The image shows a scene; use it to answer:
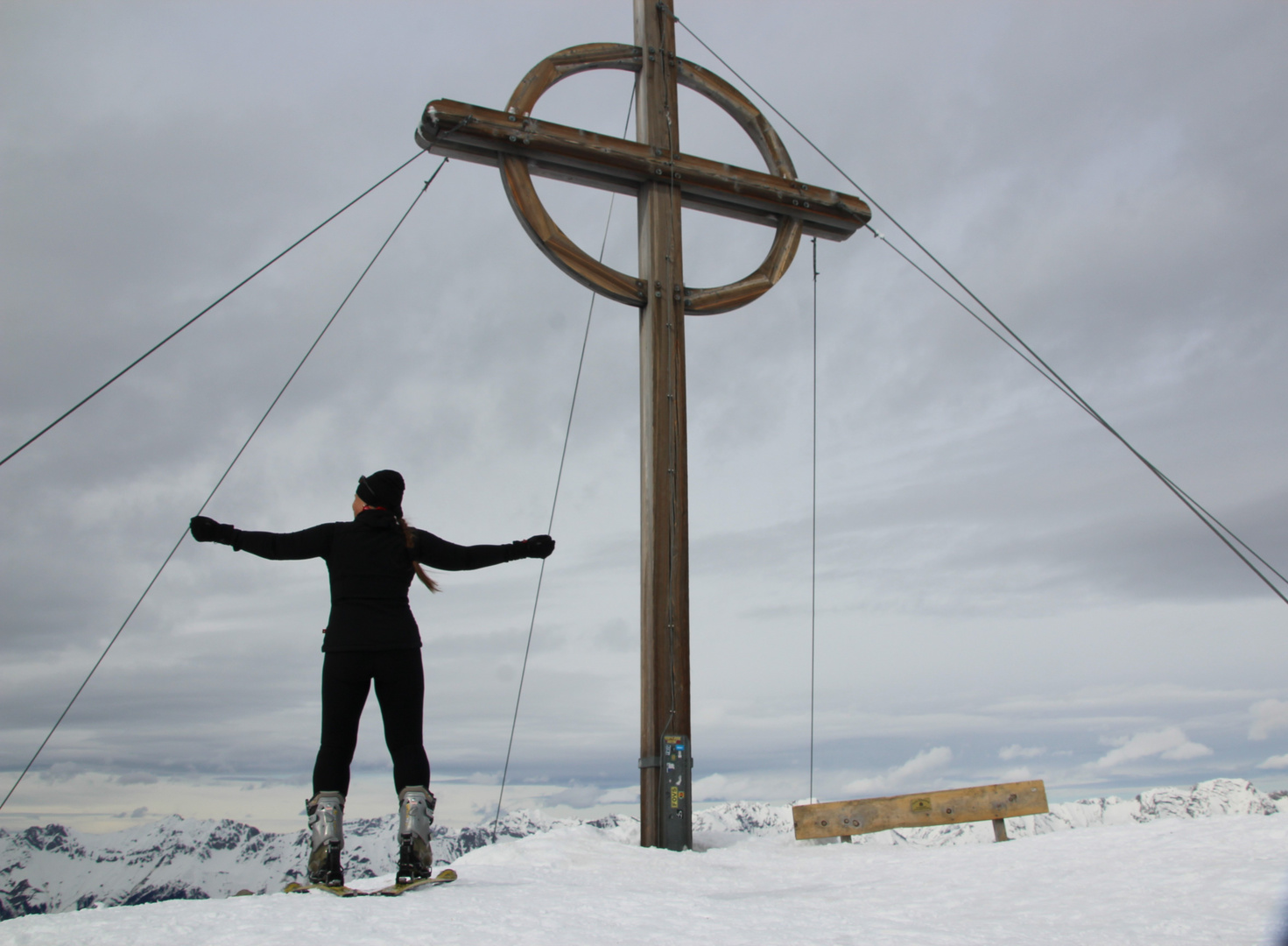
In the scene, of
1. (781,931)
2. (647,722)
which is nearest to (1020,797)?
(647,722)

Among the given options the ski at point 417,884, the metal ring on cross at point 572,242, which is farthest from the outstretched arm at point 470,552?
the metal ring on cross at point 572,242

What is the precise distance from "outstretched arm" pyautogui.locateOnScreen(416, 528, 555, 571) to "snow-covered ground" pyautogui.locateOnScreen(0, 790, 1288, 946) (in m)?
1.43

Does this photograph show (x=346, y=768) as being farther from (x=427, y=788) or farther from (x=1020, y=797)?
(x=1020, y=797)

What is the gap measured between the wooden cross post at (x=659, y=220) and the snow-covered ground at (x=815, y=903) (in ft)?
3.78

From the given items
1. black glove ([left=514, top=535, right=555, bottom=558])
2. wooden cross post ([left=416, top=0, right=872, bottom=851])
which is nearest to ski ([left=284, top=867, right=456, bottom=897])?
black glove ([left=514, top=535, right=555, bottom=558])

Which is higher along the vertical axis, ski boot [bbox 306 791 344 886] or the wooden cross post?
the wooden cross post

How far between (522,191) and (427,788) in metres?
4.36

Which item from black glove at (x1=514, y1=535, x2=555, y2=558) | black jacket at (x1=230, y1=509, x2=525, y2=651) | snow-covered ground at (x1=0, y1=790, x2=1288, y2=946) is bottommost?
snow-covered ground at (x1=0, y1=790, x2=1288, y2=946)

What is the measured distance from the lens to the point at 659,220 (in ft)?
23.0

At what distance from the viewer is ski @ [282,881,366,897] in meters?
3.57

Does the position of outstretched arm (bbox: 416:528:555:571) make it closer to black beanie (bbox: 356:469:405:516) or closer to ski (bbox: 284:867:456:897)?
black beanie (bbox: 356:469:405:516)

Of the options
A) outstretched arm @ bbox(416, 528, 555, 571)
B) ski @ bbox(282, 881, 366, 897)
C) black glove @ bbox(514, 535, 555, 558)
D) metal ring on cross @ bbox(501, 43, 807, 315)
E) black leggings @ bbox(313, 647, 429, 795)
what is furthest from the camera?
metal ring on cross @ bbox(501, 43, 807, 315)

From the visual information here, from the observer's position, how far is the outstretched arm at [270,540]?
13.5 feet

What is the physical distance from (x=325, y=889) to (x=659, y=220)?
5096mm
